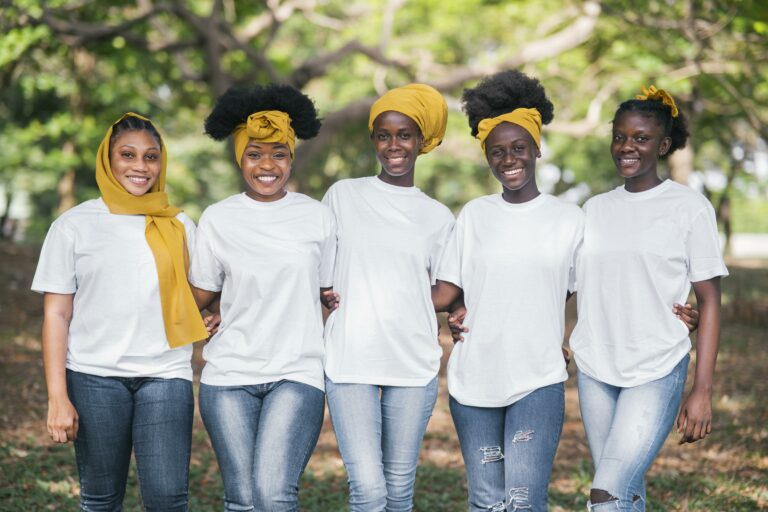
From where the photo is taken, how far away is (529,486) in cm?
347

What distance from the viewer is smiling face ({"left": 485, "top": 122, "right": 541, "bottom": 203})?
3723 millimetres

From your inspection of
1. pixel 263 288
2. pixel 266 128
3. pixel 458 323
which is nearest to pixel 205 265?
pixel 263 288

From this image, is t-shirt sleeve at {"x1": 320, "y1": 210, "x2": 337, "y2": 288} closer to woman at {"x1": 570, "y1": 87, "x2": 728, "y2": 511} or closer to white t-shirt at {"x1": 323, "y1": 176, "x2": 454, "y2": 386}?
white t-shirt at {"x1": 323, "y1": 176, "x2": 454, "y2": 386}

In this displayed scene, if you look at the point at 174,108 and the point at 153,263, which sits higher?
the point at 174,108

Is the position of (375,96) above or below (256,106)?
above

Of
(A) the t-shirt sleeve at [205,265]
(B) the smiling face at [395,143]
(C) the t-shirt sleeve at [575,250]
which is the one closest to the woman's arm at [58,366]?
(A) the t-shirt sleeve at [205,265]

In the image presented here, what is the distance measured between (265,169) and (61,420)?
1.32 m

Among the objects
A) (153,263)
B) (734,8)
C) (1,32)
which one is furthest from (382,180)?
(1,32)

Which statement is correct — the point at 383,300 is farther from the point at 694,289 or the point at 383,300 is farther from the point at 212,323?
the point at 694,289

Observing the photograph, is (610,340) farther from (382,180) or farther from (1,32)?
(1,32)

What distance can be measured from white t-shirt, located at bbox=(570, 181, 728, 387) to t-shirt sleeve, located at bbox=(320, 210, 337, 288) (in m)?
1.08

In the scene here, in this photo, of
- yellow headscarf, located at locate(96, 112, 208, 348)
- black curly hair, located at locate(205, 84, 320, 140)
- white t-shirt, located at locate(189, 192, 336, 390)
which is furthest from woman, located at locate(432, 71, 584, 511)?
yellow headscarf, located at locate(96, 112, 208, 348)

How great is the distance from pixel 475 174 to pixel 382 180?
3021cm

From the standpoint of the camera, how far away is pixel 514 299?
3.56 metres
